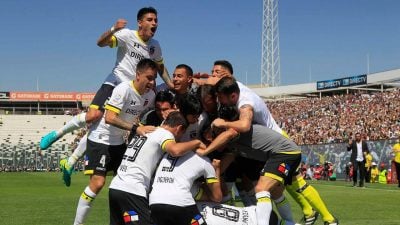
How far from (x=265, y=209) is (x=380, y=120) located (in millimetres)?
37165

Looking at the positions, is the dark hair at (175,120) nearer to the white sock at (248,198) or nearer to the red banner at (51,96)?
the white sock at (248,198)

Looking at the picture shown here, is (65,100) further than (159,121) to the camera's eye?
Yes

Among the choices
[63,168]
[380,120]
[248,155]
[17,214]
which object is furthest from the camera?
[380,120]

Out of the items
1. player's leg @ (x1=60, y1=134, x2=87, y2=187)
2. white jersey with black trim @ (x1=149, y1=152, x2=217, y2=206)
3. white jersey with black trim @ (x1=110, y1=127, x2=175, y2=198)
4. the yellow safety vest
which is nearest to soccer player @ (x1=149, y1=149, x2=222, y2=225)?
white jersey with black trim @ (x1=149, y1=152, x2=217, y2=206)

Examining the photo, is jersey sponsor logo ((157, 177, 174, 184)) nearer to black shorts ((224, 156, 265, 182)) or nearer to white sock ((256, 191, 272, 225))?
white sock ((256, 191, 272, 225))

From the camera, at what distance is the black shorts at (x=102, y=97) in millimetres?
9500

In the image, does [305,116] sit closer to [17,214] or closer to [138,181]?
A: [17,214]

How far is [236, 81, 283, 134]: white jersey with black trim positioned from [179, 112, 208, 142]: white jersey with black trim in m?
0.58

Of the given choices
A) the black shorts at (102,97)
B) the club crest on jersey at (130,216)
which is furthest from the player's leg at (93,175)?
the club crest on jersey at (130,216)

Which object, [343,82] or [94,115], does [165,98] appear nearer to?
[94,115]

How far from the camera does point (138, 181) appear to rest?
295 inches

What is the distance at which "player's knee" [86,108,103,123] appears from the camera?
9453 millimetres

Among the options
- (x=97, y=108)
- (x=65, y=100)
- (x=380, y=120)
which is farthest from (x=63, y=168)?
(x=65, y=100)

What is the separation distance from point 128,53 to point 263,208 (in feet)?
10.9
